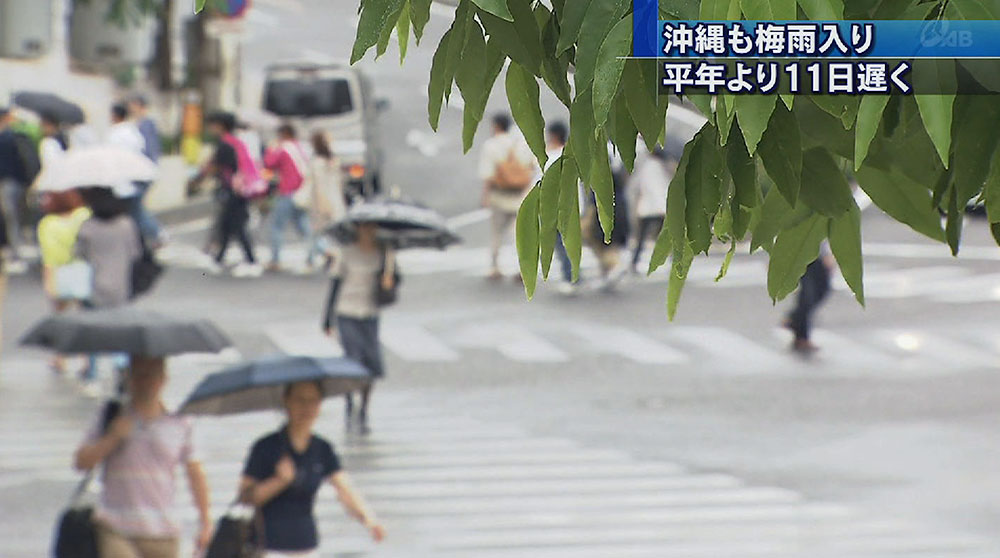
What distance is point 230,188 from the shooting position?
67.1 ft

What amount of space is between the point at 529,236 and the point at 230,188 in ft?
58.2

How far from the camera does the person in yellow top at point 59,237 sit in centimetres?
1417

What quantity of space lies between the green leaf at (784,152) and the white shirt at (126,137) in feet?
59.3

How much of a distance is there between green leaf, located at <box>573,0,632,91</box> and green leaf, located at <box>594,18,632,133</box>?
0.02 m

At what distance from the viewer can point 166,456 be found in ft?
26.9

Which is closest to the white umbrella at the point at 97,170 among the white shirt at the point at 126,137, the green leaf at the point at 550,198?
the white shirt at the point at 126,137

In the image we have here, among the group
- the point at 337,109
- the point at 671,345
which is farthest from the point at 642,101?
the point at 337,109

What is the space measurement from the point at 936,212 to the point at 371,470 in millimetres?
8924

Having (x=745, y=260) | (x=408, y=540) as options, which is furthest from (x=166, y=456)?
(x=745, y=260)

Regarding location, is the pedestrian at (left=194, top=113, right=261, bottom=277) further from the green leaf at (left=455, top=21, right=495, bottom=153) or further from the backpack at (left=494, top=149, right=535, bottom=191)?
the green leaf at (left=455, top=21, right=495, bottom=153)

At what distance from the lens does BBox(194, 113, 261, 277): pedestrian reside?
67.1 ft

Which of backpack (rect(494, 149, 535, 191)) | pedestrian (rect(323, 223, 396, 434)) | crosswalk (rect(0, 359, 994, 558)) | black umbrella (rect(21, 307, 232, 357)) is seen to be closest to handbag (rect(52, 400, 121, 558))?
black umbrella (rect(21, 307, 232, 357))

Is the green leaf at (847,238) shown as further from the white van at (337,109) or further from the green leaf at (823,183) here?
the white van at (337,109)
